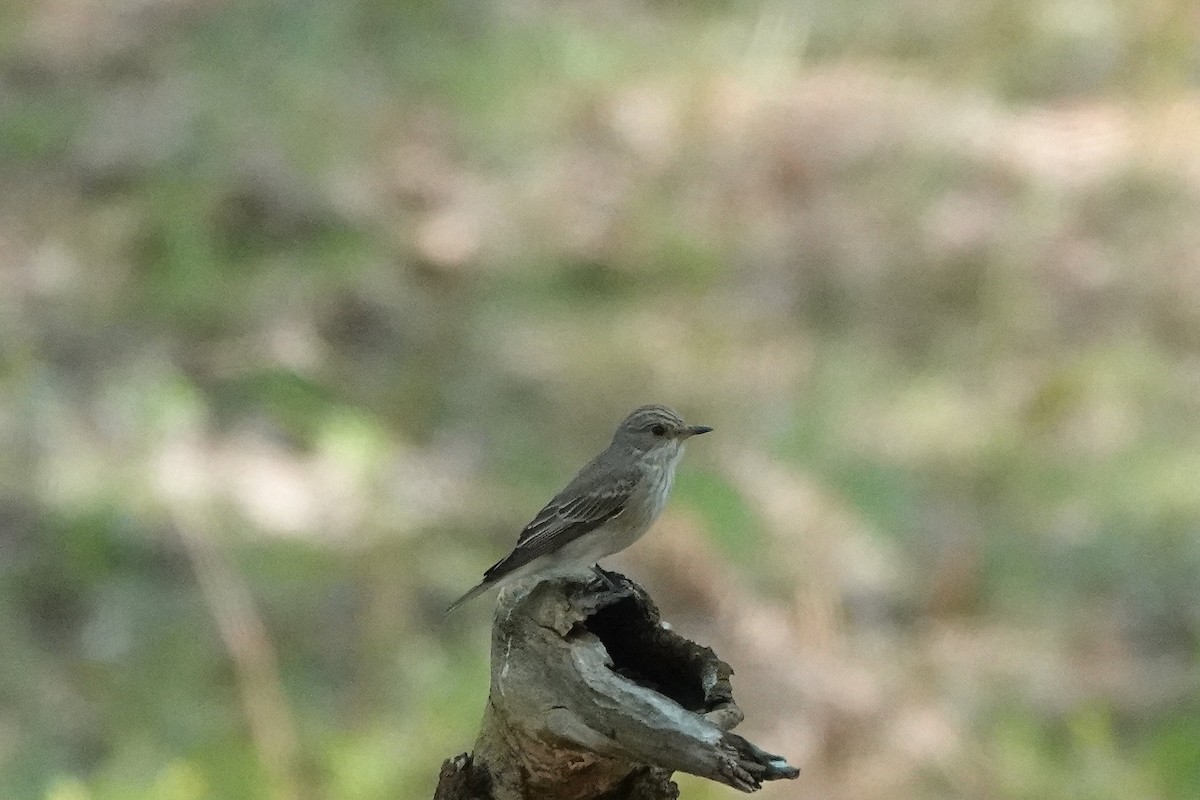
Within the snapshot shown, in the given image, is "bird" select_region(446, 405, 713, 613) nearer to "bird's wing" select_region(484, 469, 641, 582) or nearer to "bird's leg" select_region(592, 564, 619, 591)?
"bird's wing" select_region(484, 469, 641, 582)

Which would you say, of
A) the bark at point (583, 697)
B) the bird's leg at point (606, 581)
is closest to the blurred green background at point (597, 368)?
the bird's leg at point (606, 581)

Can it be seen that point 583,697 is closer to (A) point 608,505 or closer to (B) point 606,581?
(B) point 606,581

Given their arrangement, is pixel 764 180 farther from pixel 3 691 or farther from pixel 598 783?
pixel 598 783

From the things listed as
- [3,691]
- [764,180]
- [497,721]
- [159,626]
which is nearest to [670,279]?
[764,180]

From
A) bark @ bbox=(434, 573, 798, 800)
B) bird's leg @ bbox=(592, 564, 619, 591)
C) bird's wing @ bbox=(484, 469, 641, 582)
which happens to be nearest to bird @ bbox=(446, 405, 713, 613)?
bird's wing @ bbox=(484, 469, 641, 582)

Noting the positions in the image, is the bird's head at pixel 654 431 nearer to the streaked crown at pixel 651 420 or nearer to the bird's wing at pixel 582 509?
the streaked crown at pixel 651 420

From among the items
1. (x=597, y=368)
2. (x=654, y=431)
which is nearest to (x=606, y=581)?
(x=654, y=431)
